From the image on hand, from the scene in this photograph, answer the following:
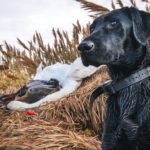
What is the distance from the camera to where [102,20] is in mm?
4633

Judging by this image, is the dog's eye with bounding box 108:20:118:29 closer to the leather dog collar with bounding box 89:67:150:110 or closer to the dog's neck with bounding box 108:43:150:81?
the dog's neck with bounding box 108:43:150:81

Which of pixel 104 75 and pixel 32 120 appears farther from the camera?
pixel 104 75

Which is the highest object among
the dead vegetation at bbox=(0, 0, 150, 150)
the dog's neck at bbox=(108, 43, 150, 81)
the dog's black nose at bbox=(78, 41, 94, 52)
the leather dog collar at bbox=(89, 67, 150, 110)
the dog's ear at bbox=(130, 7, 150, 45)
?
the dog's ear at bbox=(130, 7, 150, 45)

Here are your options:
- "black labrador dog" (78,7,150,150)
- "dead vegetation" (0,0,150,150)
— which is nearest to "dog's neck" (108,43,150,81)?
"black labrador dog" (78,7,150,150)

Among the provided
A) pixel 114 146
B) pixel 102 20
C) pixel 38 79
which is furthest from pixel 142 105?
pixel 38 79

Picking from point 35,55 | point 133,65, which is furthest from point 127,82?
point 35,55

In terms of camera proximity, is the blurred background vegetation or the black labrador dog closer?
the black labrador dog

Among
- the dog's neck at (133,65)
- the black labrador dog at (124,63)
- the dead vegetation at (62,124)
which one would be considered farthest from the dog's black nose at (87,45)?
the dead vegetation at (62,124)

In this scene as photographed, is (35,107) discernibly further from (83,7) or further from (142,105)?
(142,105)

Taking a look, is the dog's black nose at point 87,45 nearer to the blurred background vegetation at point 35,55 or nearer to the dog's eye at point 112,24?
the dog's eye at point 112,24

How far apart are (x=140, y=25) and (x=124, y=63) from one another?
0.32 metres

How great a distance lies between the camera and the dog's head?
168 inches

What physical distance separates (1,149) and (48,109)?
1394 millimetres

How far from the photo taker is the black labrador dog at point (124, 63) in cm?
427
